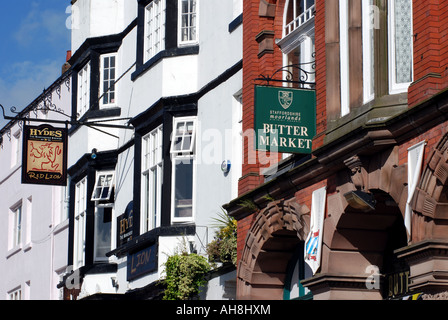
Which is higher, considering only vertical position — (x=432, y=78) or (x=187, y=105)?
(x=187, y=105)

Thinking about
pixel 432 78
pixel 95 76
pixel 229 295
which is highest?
pixel 95 76

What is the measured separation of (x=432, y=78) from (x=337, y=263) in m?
3.51

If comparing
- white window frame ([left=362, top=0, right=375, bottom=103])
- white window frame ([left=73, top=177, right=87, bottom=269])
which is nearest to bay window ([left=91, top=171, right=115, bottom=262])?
white window frame ([left=73, top=177, right=87, bottom=269])

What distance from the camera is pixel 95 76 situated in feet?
90.1

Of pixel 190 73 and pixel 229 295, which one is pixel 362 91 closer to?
pixel 229 295

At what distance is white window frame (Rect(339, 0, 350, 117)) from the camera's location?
15773 millimetres

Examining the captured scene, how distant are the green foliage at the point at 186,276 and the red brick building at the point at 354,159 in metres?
Answer: 2.09

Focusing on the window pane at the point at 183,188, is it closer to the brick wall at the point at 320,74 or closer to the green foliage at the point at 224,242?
the green foliage at the point at 224,242

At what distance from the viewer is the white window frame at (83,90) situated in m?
28.0

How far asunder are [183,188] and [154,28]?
4048mm

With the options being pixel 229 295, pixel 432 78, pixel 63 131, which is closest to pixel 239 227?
pixel 229 295

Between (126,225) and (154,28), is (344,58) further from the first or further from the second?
(126,225)

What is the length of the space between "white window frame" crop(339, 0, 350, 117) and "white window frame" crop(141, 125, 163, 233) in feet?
25.7

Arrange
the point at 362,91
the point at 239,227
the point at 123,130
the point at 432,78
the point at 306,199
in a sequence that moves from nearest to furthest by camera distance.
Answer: the point at 432,78 < the point at 362,91 < the point at 306,199 < the point at 239,227 < the point at 123,130
